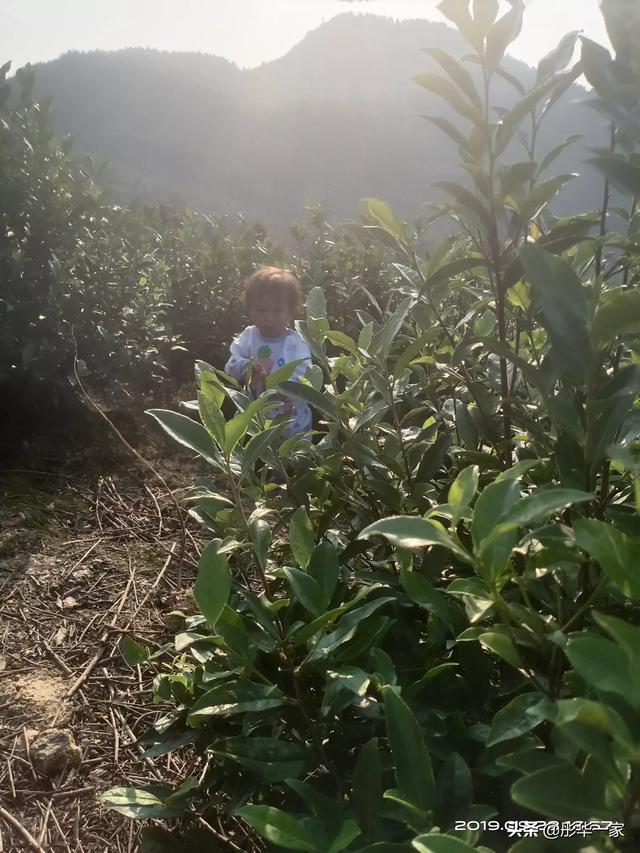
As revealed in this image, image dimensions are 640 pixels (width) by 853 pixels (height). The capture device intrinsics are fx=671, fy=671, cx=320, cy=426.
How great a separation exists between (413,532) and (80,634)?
1.77 meters

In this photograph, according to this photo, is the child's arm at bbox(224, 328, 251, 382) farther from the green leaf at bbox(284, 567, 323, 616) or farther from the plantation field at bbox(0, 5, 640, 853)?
the green leaf at bbox(284, 567, 323, 616)

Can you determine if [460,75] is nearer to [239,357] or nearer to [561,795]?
[561,795]

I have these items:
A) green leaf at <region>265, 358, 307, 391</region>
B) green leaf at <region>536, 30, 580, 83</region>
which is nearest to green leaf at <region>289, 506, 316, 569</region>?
green leaf at <region>265, 358, 307, 391</region>

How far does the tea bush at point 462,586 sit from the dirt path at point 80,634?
17.3 inches

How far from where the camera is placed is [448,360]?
1348mm

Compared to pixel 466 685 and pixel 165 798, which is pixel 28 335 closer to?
pixel 165 798

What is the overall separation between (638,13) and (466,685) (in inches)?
31.8

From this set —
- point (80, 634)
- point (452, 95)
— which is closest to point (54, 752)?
point (80, 634)

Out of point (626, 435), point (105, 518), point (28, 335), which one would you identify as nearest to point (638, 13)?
point (626, 435)

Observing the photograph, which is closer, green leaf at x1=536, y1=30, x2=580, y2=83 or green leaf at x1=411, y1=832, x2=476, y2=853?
green leaf at x1=411, y1=832, x2=476, y2=853

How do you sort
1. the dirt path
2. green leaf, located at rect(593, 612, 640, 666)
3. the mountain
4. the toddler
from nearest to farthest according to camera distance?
1. green leaf, located at rect(593, 612, 640, 666)
2. the dirt path
3. the toddler
4. the mountain

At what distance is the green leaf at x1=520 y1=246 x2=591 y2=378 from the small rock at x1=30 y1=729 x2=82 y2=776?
1.49 m

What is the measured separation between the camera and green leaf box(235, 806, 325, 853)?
0.60m

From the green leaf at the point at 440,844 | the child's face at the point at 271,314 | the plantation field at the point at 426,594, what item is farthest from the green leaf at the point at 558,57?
the child's face at the point at 271,314
